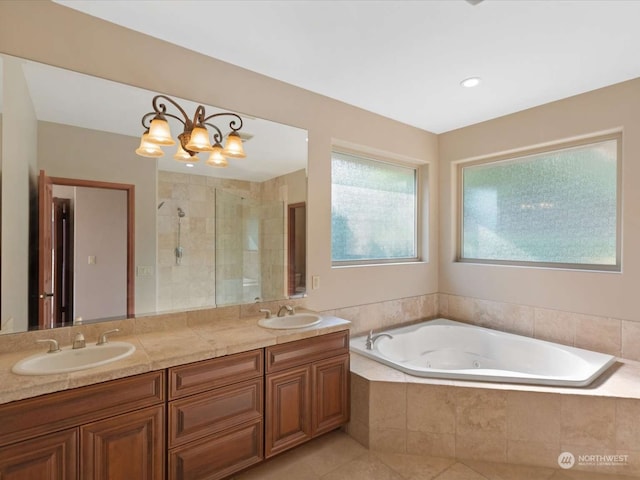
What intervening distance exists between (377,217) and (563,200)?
5.29ft

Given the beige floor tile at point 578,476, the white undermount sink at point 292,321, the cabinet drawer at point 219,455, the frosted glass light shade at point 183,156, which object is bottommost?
the beige floor tile at point 578,476

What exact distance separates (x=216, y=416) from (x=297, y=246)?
129cm

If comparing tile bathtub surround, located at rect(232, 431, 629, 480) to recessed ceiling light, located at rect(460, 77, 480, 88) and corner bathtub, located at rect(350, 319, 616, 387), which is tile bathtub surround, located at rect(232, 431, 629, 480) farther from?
recessed ceiling light, located at rect(460, 77, 480, 88)

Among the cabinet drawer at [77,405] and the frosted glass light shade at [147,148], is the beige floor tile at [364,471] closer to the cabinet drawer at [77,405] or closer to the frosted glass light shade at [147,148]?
the cabinet drawer at [77,405]

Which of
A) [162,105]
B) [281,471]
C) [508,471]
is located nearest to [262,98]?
[162,105]

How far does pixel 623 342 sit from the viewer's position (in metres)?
2.38

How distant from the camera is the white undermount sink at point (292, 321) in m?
2.10

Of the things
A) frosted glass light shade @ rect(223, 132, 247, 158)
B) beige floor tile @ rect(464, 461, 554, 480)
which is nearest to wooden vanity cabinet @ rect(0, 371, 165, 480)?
frosted glass light shade @ rect(223, 132, 247, 158)

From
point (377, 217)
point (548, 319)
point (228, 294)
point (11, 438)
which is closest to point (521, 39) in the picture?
point (377, 217)

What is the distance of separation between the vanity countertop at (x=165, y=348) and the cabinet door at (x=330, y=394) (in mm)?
236

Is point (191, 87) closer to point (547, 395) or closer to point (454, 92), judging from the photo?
point (454, 92)

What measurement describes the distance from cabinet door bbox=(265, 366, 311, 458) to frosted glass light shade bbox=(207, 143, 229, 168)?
4.55 feet

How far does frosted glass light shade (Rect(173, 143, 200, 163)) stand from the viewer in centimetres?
197

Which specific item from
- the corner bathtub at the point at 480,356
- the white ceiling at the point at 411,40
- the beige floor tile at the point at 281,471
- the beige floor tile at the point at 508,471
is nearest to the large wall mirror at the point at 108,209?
the white ceiling at the point at 411,40
